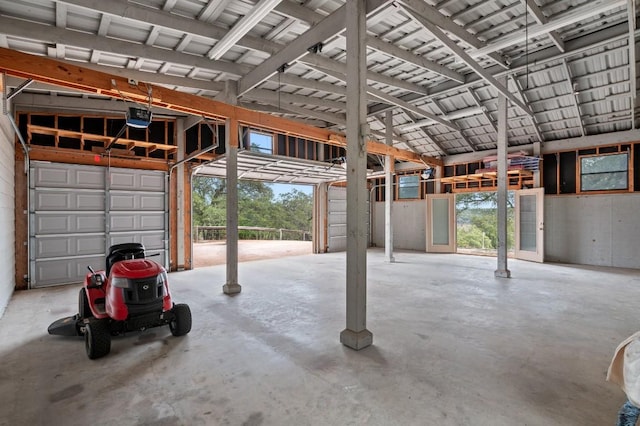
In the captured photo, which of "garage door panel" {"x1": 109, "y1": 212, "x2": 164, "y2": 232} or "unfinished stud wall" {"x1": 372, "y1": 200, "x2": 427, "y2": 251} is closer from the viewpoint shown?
"garage door panel" {"x1": 109, "y1": 212, "x2": 164, "y2": 232}

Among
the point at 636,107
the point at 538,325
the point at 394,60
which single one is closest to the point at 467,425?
the point at 538,325

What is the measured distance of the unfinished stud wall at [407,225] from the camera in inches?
514

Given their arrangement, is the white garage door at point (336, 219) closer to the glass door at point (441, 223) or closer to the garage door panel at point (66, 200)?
the glass door at point (441, 223)

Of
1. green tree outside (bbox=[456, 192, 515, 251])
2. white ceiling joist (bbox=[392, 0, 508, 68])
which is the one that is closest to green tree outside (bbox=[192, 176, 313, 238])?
green tree outside (bbox=[456, 192, 515, 251])

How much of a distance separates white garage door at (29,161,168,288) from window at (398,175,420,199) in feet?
31.7

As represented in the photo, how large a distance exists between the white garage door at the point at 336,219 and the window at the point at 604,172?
8004 mm

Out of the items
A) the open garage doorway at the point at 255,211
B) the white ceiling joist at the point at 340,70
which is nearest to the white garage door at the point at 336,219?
the open garage doorway at the point at 255,211

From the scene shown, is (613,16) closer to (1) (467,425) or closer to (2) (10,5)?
(1) (467,425)

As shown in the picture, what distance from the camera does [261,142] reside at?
9.22m

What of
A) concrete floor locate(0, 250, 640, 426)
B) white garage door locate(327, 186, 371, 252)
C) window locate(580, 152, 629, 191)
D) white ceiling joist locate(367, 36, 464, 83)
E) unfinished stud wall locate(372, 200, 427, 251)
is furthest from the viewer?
unfinished stud wall locate(372, 200, 427, 251)

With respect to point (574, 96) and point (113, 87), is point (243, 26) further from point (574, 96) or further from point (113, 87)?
point (574, 96)

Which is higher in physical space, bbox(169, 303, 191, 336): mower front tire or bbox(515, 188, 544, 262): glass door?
bbox(515, 188, 544, 262): glass door

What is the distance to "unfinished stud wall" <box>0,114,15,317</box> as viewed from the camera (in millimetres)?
4632

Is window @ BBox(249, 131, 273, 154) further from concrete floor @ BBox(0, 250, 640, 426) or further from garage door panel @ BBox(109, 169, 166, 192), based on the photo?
concrete floor @ BBox(0, 250, 640, 426)
